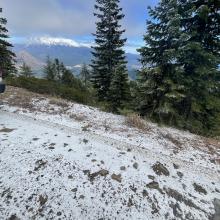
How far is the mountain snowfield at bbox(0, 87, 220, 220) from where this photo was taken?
3236 mm

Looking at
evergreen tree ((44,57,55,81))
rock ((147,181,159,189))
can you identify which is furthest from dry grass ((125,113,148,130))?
evergreen tree ((44,57,55,81))

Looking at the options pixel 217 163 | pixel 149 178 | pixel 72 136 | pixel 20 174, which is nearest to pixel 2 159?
pixel 20 174

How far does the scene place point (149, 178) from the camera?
398 centimetres

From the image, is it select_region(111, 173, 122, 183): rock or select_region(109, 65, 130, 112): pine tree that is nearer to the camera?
select_region(111, 173, 122, 183): rock

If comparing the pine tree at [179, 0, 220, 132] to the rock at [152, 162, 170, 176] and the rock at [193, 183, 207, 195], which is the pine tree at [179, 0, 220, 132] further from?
the rock at [193, 183, 207, 195]

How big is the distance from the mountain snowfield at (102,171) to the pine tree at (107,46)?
11.0 m

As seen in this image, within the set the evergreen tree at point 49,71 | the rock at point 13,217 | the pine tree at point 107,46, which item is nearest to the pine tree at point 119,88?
the pine tree at point 107,46

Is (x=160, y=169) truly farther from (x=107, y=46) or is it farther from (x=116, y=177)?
(x=107, y=46)

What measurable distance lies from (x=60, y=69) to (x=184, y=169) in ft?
128

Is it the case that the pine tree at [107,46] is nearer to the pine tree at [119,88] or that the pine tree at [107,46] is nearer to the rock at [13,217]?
the pine tree at [119,88]

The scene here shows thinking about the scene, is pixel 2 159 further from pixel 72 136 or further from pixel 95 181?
pixel 95 181

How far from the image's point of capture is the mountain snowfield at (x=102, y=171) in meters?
3.24

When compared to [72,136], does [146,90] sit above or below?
above

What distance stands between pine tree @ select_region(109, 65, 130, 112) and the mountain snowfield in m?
6.86
